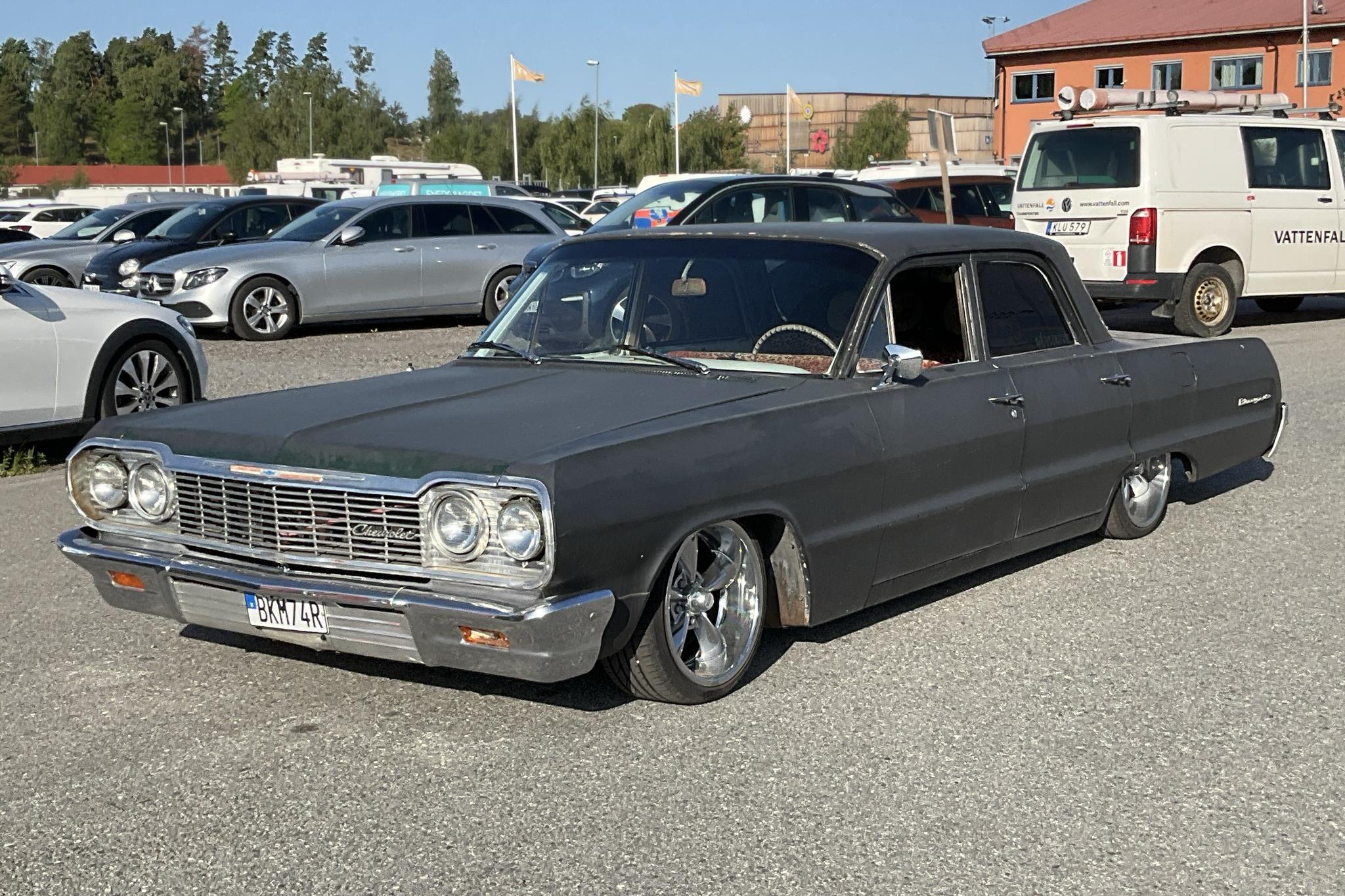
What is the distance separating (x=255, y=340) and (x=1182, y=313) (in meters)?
9.32

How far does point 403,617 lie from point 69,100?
166194 millimetres

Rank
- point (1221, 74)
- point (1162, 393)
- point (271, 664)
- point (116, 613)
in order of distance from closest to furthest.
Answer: point (271, 664), point (116, 613), point (1162, 393), point (1221, 74)

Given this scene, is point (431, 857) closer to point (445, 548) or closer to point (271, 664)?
point (445, 548)

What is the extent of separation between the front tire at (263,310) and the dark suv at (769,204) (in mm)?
2750

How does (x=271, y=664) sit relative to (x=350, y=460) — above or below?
below

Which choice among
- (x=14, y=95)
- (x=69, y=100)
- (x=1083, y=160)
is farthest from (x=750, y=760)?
(x=14, y=95)

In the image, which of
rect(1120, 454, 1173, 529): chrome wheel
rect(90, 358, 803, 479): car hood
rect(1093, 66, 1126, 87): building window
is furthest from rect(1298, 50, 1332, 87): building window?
rect(90, 358, 803, 479): car hood

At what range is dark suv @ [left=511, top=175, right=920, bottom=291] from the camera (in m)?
16.7

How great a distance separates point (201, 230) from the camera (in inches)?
828

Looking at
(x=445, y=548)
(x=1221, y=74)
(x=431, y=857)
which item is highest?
(x=1221, y=74)

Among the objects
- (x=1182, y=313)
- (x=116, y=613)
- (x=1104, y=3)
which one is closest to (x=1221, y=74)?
(x=1104, y=3)

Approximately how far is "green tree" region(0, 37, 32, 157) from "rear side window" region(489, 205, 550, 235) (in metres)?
146

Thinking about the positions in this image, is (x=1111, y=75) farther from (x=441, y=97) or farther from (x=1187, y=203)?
(x=441, y=97)

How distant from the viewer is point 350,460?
15.8 ft
